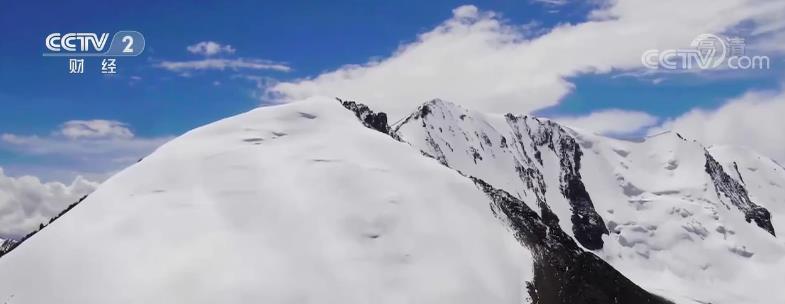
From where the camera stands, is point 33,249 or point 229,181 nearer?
point 33,249

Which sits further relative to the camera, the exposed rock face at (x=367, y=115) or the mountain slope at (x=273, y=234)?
the exposed rock face at (x=367, y=115)

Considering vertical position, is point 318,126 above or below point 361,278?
above

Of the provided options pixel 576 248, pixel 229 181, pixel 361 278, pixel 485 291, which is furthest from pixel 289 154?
pixel 576 248

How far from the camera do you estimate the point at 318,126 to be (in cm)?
14425

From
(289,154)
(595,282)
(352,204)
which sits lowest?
(595,282)

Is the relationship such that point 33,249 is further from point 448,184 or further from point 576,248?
point 576,248

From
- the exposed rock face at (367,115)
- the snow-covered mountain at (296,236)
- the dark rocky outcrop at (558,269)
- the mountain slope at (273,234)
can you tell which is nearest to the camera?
the mountain slope at (273,234)

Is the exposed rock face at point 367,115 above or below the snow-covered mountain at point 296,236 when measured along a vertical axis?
above

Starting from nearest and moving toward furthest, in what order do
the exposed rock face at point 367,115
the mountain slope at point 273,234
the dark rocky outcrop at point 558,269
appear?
the mountain slope at point 273,234 → the dark rocky outcrop at point 558,269 → the exposed rock face at point 367,115

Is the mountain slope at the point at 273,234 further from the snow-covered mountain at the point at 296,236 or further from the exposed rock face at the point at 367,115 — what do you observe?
the exposed rock face at the point at 367,115

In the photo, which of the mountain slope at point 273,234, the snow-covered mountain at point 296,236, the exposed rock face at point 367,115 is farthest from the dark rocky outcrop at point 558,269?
the exposed rock face at point 367,115

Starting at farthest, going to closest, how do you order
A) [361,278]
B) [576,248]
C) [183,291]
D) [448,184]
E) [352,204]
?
[576,248], [448,184], [352,204], [361,278], [183,291]

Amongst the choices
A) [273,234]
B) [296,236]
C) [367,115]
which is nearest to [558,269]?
[296,236]

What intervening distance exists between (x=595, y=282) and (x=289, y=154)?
2385 inches
